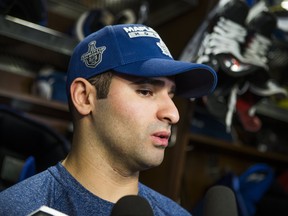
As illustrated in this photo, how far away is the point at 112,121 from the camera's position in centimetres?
75

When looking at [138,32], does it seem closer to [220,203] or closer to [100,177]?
[100,177]

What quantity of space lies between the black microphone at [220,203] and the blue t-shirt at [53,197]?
0.21m

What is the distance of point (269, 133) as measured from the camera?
189 centimetres

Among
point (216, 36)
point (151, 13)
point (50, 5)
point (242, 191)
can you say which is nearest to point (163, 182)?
point (242, 191)

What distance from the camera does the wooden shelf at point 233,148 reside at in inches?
58.1

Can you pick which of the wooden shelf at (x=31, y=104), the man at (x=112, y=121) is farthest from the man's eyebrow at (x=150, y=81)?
the wooden shelf at (x=31, y=104)

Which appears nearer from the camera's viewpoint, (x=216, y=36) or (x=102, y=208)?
(x=102, y=208)

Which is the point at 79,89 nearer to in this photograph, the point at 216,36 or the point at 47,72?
the point at 216,36

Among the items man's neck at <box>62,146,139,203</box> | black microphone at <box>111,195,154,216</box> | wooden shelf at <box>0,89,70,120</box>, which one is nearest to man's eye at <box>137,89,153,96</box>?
man's neck at <box>62,146,139,203</box>

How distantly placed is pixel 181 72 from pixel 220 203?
0.87 ft

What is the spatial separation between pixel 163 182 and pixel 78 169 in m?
0.60

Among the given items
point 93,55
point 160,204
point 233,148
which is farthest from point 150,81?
point 233,148

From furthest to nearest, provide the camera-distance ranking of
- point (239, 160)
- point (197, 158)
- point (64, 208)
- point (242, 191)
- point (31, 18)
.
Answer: point (239, 160) < point (197, 158) < point (242, 191) < point (31, 18) < point (64, 208)

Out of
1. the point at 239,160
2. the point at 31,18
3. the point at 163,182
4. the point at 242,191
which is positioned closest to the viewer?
the point at 31,18
